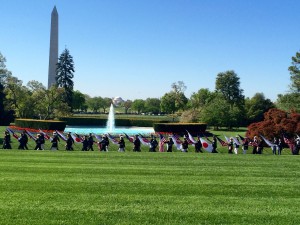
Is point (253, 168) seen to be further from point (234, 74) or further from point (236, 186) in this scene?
point (234, 74)

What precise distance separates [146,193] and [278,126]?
76.6ft

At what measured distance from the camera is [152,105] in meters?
165

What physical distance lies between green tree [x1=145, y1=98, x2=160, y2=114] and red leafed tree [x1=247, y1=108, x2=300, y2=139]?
411 ft

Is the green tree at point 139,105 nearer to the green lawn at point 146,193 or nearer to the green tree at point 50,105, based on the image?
the green tree at point 50,105

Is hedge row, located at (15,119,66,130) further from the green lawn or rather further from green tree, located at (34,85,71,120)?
the green lawn

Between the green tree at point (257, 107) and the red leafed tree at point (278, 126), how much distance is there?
3872 cm

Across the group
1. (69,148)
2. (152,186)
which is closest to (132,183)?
(152,186)

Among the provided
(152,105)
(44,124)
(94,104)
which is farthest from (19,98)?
(152,105)

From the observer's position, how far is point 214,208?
9.48m

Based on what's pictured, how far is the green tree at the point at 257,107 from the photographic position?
71.3 m

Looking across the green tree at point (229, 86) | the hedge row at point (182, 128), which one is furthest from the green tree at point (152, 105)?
the hedge row at point (182, 128)

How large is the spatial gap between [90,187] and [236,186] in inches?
175

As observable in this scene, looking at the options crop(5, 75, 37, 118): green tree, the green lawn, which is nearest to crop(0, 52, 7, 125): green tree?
crop(5, 75, 37, 118): green tree

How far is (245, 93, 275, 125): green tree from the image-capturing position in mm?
71312
